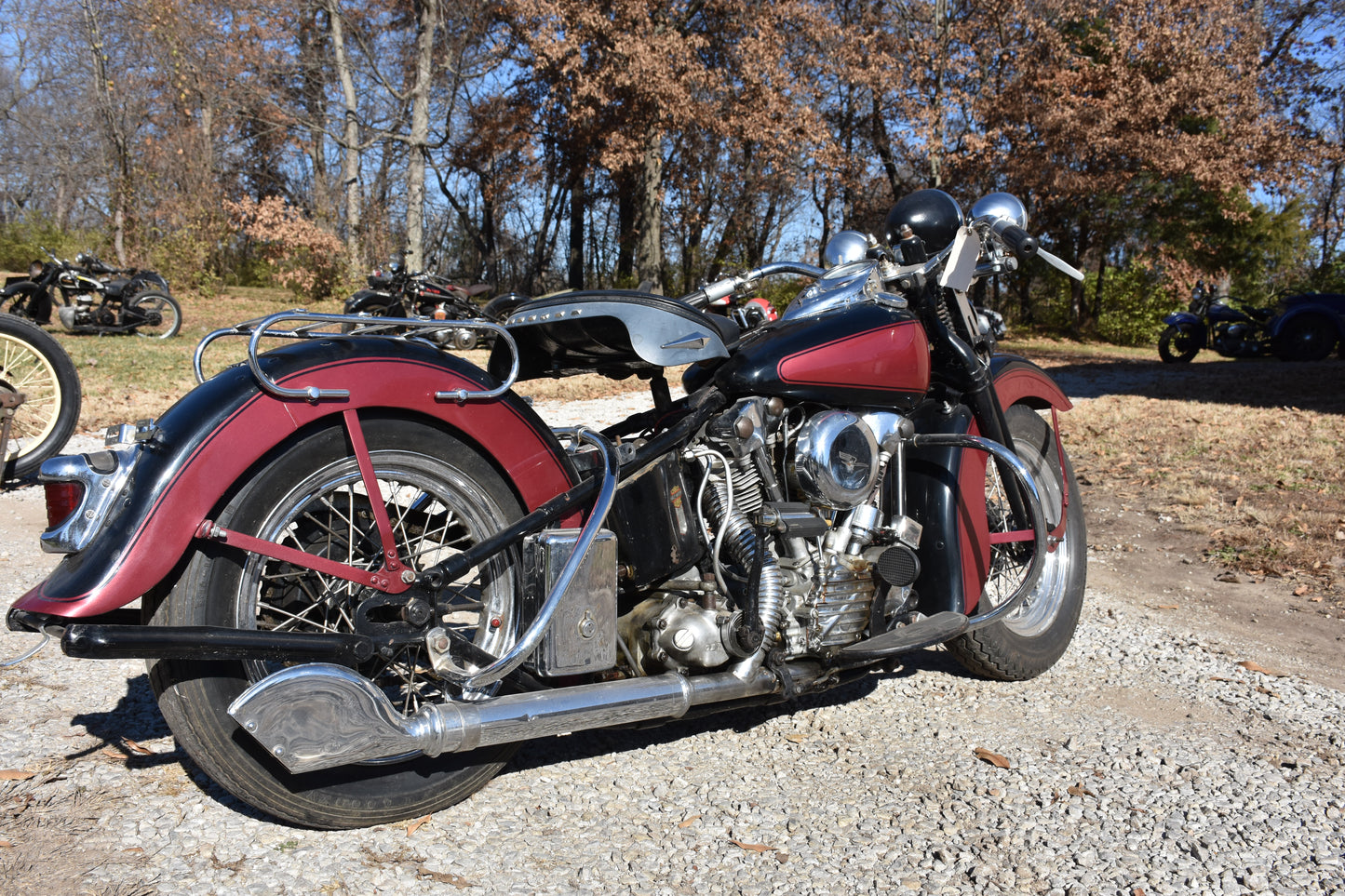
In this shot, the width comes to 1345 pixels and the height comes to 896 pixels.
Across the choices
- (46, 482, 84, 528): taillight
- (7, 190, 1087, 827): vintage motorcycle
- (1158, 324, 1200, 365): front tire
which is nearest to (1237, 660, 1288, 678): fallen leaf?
(7, 190, 1087, 827): vintage motorcycle

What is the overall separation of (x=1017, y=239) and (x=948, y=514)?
0.86m

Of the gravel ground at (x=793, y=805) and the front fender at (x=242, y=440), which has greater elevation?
the front fender at (x=242, y=440)

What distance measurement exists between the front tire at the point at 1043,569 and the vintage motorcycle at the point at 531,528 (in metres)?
0.21

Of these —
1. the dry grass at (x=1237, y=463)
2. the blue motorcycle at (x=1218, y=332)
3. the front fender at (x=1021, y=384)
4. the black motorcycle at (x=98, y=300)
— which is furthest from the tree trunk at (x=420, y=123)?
the front fender at (x=1021, y=384)

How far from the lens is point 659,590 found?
2.67 metres

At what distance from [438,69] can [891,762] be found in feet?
72.5

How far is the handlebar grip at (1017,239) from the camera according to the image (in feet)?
9.49

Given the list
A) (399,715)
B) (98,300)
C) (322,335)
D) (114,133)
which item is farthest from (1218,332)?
(114,133)

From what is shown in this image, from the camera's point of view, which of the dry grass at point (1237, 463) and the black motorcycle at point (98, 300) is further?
the black motorcycle at point (98, 300)

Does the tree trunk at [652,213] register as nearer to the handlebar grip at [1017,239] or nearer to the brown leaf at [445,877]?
the handlebar grip at [1017,239]

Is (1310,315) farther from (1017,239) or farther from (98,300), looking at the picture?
(98,300)

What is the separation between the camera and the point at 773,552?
105 inches

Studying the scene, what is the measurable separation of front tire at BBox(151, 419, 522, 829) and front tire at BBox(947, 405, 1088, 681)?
1.79 meters

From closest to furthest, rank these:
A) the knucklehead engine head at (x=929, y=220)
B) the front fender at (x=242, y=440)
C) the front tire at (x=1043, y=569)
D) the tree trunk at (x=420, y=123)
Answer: the front fender at (x=242, y=440)
the knucklehead engine head at (x=929, y=220)
the front tire at (x=1043, y=569)
the tree trunk at (x=420, y=123)
